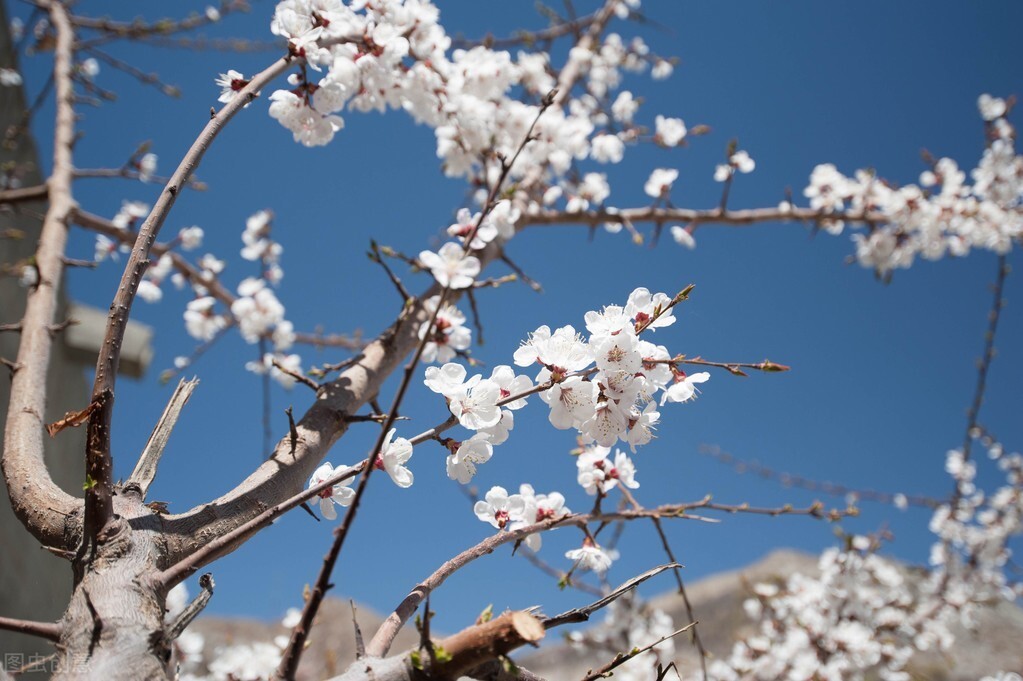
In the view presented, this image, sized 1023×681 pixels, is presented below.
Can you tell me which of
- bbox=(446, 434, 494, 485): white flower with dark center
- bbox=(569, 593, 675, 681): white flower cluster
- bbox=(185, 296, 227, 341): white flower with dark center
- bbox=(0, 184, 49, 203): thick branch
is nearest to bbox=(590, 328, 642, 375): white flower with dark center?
bbox=(446, 434, 494, 485): white flower with dark center

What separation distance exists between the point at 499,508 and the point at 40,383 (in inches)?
46.1

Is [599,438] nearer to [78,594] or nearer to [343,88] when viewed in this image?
[78,594]

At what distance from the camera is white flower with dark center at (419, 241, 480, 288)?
122cm

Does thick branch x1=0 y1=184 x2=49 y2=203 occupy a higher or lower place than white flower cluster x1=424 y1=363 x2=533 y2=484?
higher

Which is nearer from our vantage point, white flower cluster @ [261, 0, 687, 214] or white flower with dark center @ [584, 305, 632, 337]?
white flower with dark center @ [584, 305, 632, 337]

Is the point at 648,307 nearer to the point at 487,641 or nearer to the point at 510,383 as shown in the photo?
the point at 510,383

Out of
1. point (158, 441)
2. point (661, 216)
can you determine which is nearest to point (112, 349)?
point (158, 441)

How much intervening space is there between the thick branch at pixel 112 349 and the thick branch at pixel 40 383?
0.15 m

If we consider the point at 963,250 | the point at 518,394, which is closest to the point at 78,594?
the point at 518,394

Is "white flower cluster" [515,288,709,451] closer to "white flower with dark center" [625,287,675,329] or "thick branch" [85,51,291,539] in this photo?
"white flower with dark center" [625,287,675,329]

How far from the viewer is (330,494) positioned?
1.29 metres

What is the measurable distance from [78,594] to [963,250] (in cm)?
439

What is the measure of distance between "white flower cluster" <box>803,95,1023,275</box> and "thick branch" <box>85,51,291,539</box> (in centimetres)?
314

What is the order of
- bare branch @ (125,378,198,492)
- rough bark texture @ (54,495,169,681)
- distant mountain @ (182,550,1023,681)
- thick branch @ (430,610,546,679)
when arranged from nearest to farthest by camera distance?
thick branch @ (430,610,546,679), rough bark texture @ (54,495,169,681), bare branch @ (125,378,198,492), distant mountain @ (182,550,1023,681)
